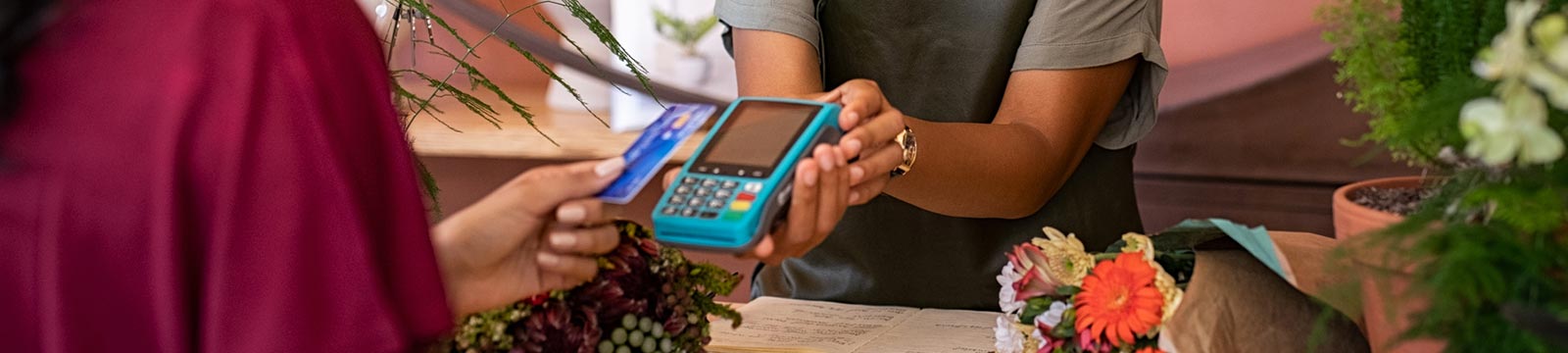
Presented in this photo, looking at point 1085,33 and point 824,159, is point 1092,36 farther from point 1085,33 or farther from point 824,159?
point 824,159

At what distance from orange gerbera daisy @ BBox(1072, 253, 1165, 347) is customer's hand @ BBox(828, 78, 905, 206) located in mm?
184

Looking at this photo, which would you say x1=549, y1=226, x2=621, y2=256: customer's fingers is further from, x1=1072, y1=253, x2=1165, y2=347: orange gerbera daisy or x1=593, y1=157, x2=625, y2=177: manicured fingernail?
x1=1072, y1=253, x2=1165, y2=347: orange gerbera daisy

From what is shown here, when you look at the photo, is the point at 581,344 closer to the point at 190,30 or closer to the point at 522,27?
the point at 190,30

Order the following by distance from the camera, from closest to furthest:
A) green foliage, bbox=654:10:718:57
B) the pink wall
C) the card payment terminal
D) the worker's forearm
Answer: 1. the card payment terminal
2. the worker's forearm
3. the pink wall
4. green foliage, bbox=654:10:718:57

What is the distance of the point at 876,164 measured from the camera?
1017 millimetres

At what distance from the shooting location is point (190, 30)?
0.54 meters

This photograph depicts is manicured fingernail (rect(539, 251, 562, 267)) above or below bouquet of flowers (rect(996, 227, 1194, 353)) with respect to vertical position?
above

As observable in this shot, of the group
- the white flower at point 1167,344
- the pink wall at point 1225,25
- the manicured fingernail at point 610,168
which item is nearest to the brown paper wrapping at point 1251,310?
the white flower at point 1167,344

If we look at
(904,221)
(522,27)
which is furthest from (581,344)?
(522,27)

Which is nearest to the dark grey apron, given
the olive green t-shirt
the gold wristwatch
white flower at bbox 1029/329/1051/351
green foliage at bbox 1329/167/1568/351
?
the olive green t-shirt

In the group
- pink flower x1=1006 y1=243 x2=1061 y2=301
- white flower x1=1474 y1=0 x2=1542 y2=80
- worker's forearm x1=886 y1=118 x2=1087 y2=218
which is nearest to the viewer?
white flower x1=1474 y1=0 x2=1542 y2=80

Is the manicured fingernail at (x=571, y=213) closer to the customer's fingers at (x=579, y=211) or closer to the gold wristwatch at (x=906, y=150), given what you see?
the customer's fingers at (x=579, y=211)

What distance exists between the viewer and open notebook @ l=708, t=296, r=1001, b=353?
44.8 inches

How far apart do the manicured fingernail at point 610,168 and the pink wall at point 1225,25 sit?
1.53 meters
